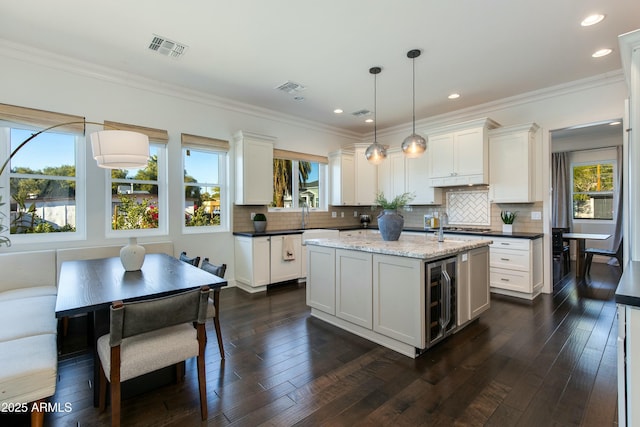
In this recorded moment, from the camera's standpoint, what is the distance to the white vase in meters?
2.46

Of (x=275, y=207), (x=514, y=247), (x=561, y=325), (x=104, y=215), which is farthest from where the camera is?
(x=275, y=207)

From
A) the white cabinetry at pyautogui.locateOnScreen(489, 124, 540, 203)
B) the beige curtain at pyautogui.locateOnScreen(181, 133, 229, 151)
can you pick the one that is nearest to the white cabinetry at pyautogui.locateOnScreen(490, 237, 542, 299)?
the white cabinetry at pyautogui.locateOnScreen(489, 124, 540, 203)

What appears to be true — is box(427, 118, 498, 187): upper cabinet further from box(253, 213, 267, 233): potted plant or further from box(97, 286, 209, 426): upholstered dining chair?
box(97, 286, 209, 426): upholstered dining chair

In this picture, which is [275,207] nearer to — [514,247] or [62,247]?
[62,247]

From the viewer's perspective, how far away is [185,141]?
429 cm

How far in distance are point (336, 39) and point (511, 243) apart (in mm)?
3535

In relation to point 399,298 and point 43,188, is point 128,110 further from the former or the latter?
point 399,298

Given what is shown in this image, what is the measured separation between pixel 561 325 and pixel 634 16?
3.00 m

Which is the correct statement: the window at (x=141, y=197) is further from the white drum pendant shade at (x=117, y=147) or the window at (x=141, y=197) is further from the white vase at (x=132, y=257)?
the white vase at (x=132, y=257)

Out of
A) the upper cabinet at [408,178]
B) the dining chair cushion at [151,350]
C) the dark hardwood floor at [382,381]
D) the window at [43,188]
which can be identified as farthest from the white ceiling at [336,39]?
the dark hardwood floor at [382,381]

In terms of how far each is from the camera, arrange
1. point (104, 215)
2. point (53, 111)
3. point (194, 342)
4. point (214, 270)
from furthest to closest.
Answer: point (104, 215) < point (53, 111) < point (214, 270) < point (194, 342)

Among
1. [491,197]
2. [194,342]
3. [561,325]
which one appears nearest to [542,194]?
[491,197]

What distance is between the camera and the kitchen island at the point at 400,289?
2.51 m

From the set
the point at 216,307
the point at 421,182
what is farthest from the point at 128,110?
the point at 421,182
